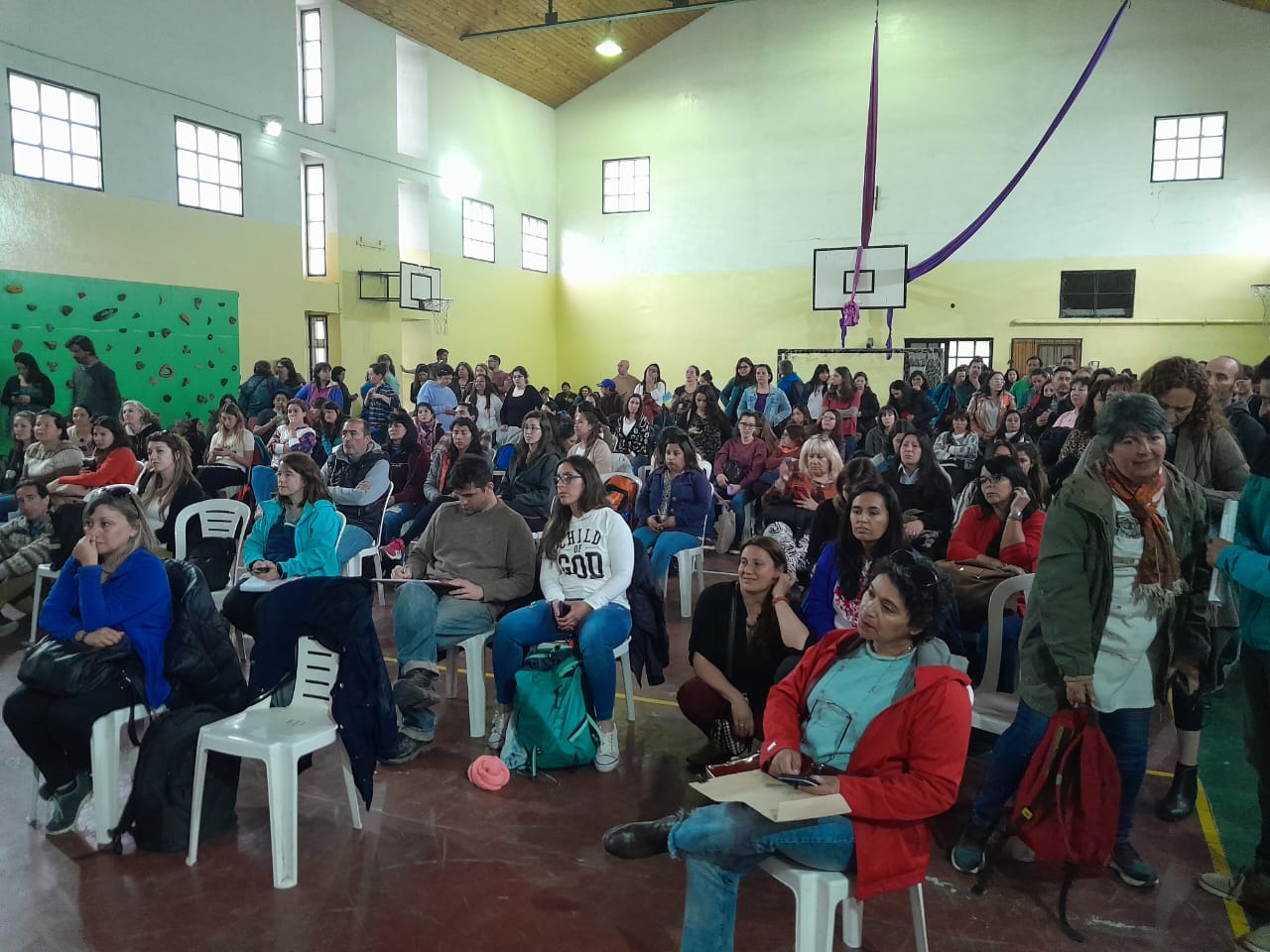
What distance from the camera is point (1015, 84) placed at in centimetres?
1264

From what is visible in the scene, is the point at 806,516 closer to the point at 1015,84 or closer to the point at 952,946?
the point at 952,946

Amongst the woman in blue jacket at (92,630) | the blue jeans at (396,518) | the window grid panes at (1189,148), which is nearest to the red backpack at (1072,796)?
the woman in blue jacket at (92,630)

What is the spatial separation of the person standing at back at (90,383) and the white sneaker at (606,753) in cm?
598

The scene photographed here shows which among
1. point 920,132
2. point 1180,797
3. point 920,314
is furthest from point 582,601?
point 920,132

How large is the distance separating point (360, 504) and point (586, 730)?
8.07 feet

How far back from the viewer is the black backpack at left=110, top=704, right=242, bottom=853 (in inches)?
104

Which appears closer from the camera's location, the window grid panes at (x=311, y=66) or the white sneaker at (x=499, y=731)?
the white sneaker at (x=499, y=731)

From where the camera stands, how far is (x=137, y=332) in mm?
8969

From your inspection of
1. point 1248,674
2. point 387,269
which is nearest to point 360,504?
point 1248,674

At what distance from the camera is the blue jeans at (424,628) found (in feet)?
11.1

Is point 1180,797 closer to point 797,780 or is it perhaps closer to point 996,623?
point 996,623

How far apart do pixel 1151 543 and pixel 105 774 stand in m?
2.93

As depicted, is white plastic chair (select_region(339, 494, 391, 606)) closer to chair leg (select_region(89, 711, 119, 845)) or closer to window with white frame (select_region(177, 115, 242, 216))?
chair leg (select_region(89, 711, 119, 845))

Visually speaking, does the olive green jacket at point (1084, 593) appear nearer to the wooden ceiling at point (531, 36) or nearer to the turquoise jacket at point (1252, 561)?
the turquoise jacket at point (1252, 561)
